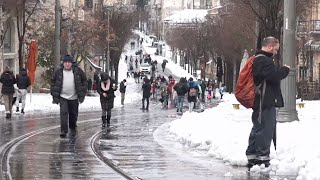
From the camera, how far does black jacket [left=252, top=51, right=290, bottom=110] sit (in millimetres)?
11742

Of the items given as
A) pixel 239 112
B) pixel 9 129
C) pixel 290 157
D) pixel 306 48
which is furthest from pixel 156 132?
pixel 306 48

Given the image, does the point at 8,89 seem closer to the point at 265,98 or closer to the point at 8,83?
the point at 8,83

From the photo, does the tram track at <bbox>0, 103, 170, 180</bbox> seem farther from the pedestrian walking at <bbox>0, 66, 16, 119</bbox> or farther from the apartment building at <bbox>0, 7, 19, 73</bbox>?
the apartment building at <bbox>0, 7, 19, 73</bbox>

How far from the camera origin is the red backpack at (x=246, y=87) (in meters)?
12.0

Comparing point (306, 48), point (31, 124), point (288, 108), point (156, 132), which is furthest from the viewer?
point (306, 48)

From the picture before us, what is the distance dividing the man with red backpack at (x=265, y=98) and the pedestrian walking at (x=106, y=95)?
12.6 meters

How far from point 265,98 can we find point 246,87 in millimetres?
335

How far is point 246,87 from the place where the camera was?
→ 12.1 metres

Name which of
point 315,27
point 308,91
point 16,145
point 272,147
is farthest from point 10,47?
point 272,147

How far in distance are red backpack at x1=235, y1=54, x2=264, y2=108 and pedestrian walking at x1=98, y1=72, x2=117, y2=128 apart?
41.1 feet

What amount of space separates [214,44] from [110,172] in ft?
237

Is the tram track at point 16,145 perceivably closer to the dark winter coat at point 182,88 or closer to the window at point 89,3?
the dark winter coat at point 182,88

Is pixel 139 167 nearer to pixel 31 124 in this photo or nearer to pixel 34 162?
pixel 34 162

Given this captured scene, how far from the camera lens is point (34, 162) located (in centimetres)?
1311
